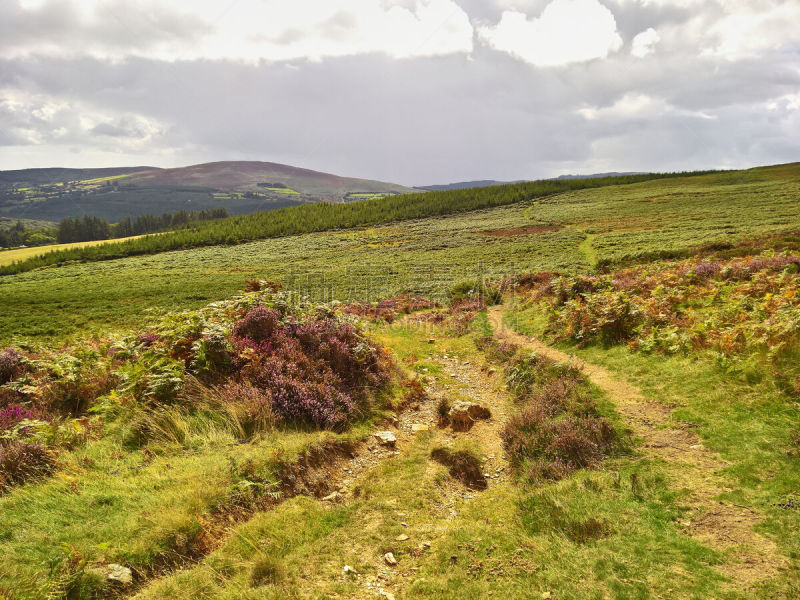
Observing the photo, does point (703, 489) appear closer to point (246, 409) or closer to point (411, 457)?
point (411, 457)

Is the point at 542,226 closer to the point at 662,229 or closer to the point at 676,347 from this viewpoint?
the point at 662,229

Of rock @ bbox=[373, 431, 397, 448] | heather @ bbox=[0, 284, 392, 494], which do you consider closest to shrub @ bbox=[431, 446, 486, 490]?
rock @ bbox=[373, 431, 397, 448]

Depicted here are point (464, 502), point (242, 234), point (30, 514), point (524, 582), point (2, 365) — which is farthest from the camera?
point (242, 234)

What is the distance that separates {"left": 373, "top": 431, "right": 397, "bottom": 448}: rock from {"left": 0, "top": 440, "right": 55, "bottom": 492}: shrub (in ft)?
16.8

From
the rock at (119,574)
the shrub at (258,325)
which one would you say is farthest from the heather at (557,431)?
the shrub at (258,325)

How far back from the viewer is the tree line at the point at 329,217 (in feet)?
315

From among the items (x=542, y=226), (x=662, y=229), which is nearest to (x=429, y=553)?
(x=662, y=229)

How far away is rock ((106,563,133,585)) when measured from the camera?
3.80 meters

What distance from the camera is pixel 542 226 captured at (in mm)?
60688

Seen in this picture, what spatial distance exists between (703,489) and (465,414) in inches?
173

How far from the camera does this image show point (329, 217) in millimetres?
115562

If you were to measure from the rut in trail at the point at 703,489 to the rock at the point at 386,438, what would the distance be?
4532mm

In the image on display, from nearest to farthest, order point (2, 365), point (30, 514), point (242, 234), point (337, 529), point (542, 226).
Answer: point (30, 514), point (337, 529), point (2, 365), point (542, 226), point (242, 234)

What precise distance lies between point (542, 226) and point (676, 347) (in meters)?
55.8
